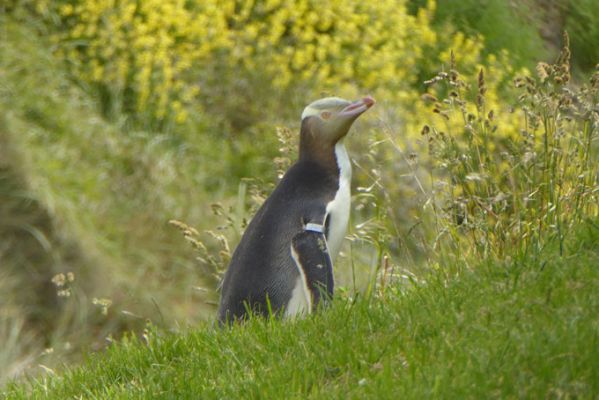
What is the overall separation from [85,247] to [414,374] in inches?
181

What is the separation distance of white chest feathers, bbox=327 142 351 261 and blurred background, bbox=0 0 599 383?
2.63 feet

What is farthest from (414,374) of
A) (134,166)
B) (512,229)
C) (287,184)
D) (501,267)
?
(134,166)

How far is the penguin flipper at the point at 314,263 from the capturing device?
595 centimetres

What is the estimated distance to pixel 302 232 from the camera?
6043mm

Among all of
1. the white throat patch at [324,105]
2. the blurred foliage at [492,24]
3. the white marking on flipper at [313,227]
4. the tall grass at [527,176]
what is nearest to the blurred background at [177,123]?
the blurred foliage at [492,24]

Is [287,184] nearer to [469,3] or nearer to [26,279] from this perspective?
[26,279]

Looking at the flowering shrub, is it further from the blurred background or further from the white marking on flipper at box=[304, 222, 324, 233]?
the white marking on flipper at box=[304, 222, 324, 233]

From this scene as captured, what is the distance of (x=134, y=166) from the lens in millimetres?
9562

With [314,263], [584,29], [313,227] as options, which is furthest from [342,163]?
[584,29]

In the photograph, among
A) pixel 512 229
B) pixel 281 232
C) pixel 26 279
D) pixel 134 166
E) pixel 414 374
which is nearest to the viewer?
pixel 414 374

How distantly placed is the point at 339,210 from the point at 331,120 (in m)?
0.46

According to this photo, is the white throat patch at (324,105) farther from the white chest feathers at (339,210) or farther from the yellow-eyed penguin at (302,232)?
the white chest feathers at (339,210)

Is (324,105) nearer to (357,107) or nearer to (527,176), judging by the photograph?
(357,107)

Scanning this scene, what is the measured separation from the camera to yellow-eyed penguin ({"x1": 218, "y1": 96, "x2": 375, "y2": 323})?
19.5 feet
